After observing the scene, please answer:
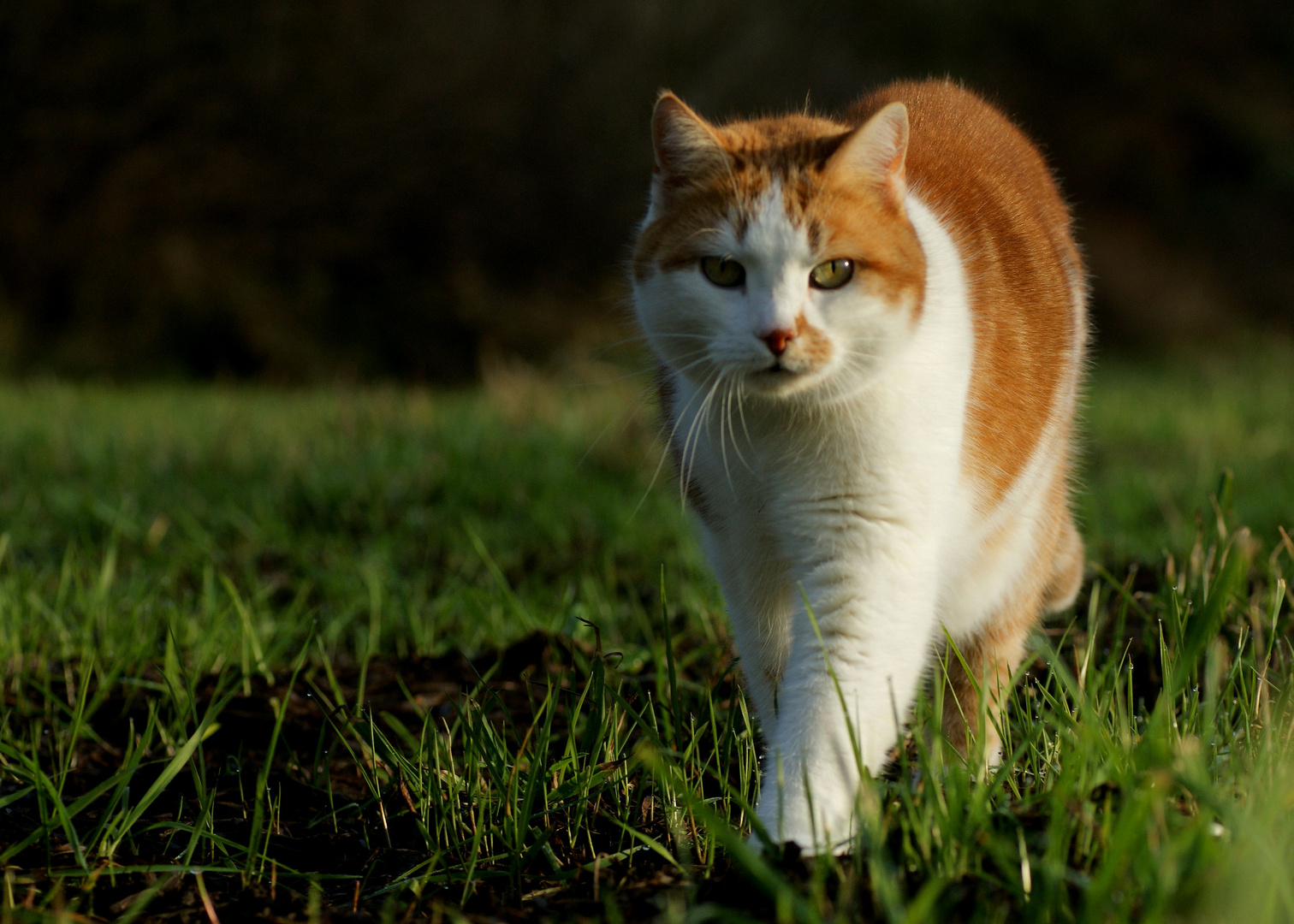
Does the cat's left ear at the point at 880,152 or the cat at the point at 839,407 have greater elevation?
the cat's left ear at the point at 880,152

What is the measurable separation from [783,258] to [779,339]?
144 mm

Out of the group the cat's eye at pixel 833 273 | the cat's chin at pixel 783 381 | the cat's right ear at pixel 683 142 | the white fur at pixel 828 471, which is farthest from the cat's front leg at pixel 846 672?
the cat's right ear at pixel 683 142

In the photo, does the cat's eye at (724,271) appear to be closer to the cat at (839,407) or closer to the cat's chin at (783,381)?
the cat at (839,407)

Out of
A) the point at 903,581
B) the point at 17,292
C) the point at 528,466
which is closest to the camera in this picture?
the point at 903,581

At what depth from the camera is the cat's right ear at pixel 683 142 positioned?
1.82 meters

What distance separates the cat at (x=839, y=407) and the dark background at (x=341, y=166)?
594 centimetres

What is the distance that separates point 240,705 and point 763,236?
1304mm

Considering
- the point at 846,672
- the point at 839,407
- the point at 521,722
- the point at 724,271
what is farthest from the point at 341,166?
the point at 846,672

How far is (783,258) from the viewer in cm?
170

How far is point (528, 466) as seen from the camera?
4.35 m

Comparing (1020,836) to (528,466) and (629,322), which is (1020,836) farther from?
(528,466)

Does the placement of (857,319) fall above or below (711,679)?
above

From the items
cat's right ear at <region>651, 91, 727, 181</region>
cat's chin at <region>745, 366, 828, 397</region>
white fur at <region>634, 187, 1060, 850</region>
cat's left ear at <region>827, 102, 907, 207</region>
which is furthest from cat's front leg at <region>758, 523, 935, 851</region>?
cat's right ear at <region>651, 91, 727, 181</region>

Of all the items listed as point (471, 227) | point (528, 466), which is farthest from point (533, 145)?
point (528, 466)
